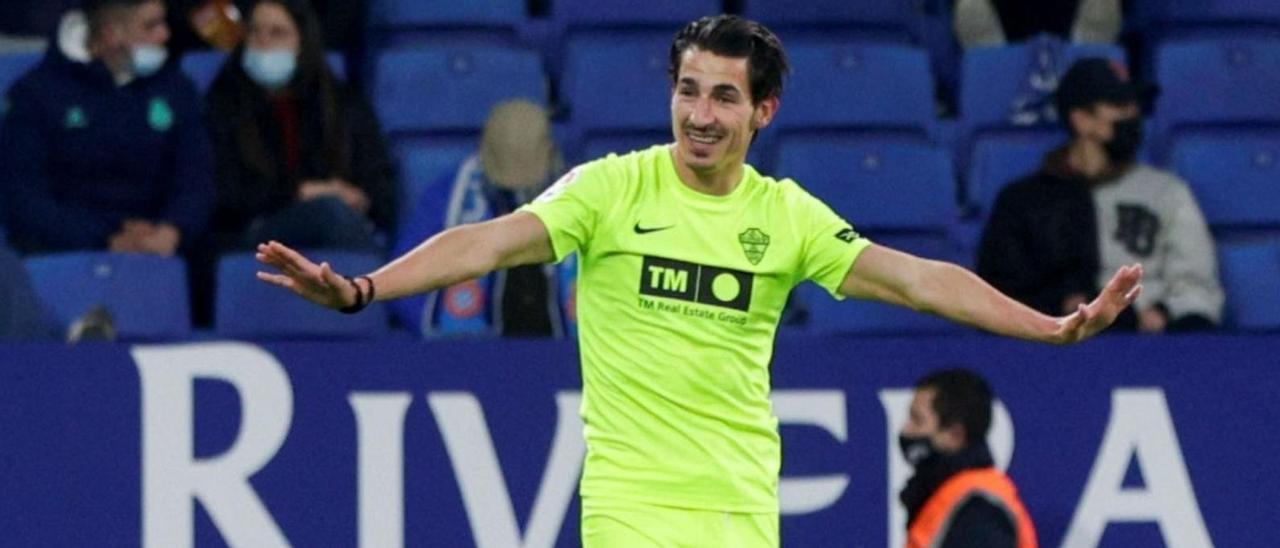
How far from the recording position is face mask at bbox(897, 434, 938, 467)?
723cm

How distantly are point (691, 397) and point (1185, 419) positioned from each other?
2.79 meters

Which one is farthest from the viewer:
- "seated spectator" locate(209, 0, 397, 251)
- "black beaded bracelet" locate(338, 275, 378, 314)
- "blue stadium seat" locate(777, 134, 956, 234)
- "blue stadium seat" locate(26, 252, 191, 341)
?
"blue stadium seat" locate(777, 134, 956, 234)

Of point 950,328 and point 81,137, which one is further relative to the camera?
point 81,137

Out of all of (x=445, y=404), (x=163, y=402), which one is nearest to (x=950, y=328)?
(x=445, y=404)

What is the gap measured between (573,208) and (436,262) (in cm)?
34

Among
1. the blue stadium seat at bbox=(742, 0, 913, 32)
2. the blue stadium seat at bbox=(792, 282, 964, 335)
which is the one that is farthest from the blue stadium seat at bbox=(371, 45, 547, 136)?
the blue stadium seat at bbox=(792, 282, 964, 335)

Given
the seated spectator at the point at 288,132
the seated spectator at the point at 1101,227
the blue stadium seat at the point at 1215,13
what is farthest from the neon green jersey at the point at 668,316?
the blue stadium seat at the point at 1215,13

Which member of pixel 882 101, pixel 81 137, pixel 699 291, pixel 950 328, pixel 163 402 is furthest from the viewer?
pixel 882 101

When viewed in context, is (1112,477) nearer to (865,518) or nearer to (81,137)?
(865,518)

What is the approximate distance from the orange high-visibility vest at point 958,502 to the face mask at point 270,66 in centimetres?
293

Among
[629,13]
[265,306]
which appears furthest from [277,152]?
[629,13]

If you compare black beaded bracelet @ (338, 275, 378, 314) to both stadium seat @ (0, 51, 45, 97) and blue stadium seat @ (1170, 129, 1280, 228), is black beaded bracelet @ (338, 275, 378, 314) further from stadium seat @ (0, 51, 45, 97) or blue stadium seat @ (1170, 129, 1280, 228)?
blue stadium seat @ (1170, 129, 1280, 228)

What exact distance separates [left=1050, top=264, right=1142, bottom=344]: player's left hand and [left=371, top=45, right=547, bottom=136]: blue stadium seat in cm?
450

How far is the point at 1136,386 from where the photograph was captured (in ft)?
25.0
